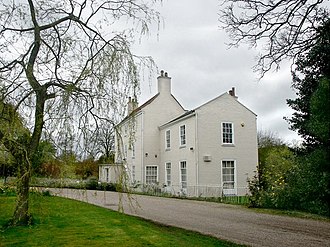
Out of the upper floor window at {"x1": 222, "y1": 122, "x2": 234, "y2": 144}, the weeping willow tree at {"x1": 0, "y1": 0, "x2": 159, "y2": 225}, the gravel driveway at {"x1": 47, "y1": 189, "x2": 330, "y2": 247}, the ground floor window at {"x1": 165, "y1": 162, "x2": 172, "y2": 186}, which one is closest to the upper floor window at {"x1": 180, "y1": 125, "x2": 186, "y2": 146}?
the upper floor window at {"x1": 222, "y1": 122, "x2": 234, "y2": 144}

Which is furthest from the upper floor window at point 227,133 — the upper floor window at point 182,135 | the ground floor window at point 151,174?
the ground floor window at point 151,174

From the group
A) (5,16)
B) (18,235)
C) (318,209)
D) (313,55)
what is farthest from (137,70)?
(318,209)

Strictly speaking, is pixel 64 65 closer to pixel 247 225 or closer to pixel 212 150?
pixel 247 225

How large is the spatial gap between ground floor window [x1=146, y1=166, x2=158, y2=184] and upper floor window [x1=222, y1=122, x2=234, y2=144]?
6.96 meters

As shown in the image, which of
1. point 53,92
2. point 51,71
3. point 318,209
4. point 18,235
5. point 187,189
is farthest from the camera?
point 187,189

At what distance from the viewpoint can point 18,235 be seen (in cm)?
922

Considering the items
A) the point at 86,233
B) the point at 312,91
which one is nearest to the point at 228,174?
the point at 312,91

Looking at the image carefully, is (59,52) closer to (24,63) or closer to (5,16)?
(24,63)

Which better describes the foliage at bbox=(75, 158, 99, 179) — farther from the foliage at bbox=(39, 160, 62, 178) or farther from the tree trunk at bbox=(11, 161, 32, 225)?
the tree trunk at bbox=(11, 161, 32, 225)

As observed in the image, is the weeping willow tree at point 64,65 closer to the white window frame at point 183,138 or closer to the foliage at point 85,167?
the foliage at point 85,167

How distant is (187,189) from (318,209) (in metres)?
12.4

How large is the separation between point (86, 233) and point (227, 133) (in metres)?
17.5

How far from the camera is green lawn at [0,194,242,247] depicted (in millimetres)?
8312

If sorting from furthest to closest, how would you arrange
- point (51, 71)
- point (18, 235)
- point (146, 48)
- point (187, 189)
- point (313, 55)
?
point (187, 189)
point (313, 55)
point (18, 235)
point (146, 48)
point (51, 71)
